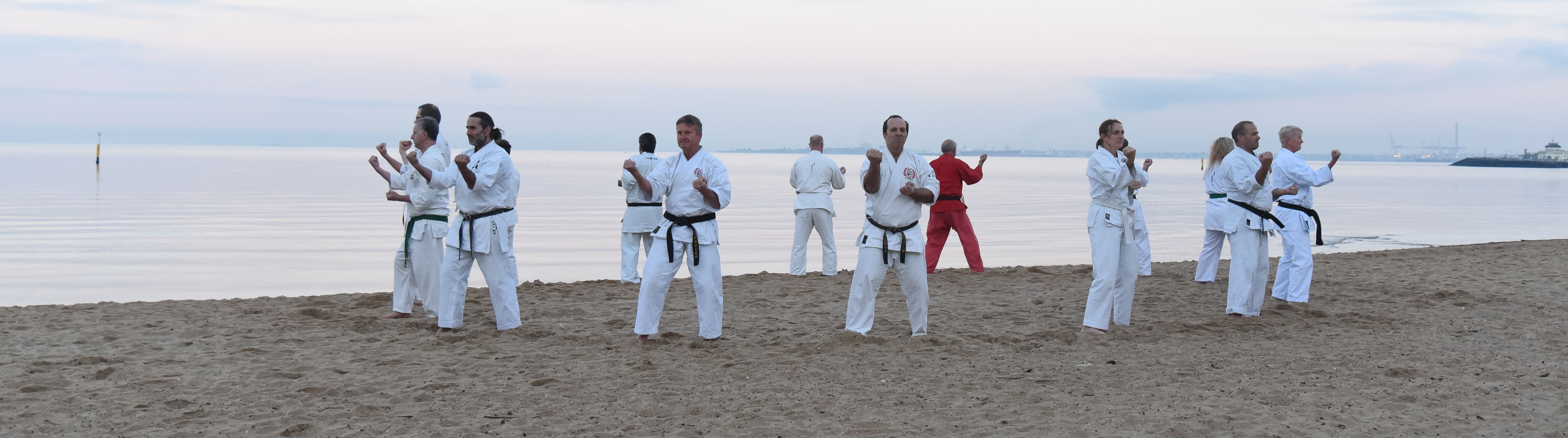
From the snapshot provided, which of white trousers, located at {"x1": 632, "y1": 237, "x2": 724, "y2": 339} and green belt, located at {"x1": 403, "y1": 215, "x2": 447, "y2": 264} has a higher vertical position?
green belt, located at {"x1": 403, "y1": 215, "x2": 447, "y2": 264}

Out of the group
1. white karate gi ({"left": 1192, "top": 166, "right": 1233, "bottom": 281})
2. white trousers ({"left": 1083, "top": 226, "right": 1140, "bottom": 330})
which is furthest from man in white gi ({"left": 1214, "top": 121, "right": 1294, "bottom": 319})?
white karate gi ({"left": 1192, "top": 166, "right": 1233, "bottom": 281})

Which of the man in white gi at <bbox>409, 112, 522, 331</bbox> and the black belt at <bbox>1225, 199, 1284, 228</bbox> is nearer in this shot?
the man in white gi at <bbox>409, 112, 522, 331</bbox>

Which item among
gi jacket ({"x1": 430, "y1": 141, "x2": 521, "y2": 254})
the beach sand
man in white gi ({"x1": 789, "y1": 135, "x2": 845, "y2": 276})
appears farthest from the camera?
man in white gi ({"x1": 789, "y1": 135, "x2": 845, "y2": 276})

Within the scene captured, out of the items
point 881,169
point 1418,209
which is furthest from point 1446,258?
point 1418,209

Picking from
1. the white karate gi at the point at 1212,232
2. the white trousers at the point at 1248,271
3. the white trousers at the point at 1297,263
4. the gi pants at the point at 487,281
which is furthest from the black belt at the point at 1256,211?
the gi pants at the point at 487,281

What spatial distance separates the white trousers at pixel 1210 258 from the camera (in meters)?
10.3

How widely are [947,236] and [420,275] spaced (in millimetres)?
5473

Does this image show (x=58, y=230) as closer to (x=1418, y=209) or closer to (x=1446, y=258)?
(x=1446, y=258)

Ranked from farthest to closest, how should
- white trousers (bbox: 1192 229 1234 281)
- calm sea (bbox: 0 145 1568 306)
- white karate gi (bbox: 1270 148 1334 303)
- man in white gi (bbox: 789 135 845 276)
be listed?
calm sea (bbox: 0 145 1568 306) < man in white gi (bbox: 789 135 845 276) < white trousers (bbox: 1192 229 1234 281) < white karate gi (bbox: 1270 148 1334 303)

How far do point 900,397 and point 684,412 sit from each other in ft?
3.72

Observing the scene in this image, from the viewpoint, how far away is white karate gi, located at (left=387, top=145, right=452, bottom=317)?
7.66 metres

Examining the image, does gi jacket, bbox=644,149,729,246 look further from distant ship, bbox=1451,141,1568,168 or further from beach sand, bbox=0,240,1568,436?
distant ship, bbox=1451,141,1568,168

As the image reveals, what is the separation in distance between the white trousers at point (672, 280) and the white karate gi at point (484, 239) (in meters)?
1.06

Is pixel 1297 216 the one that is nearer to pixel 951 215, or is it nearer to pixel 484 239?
pixel 951 215
